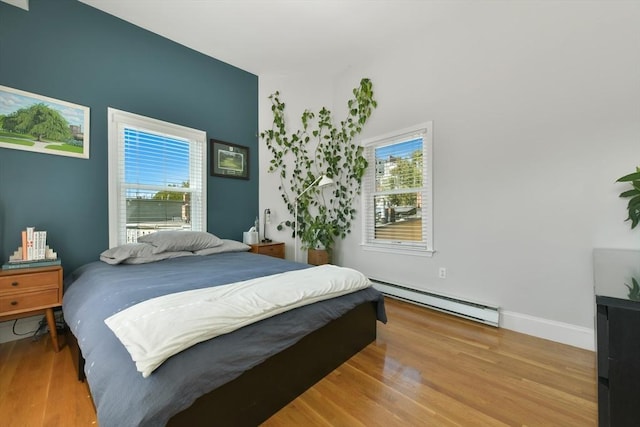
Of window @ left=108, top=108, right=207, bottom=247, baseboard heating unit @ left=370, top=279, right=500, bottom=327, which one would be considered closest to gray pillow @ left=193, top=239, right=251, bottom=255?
window @ left=108, top=108, right=207, bottom=247

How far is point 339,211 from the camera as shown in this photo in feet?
12.3

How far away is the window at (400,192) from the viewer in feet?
9.58

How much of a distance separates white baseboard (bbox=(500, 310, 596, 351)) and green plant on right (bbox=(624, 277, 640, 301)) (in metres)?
1.28

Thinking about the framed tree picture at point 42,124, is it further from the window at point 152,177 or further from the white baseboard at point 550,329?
the white baseboard at point 550,329

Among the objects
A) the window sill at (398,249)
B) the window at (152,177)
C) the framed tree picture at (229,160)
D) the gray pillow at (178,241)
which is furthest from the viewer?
the framed tree picture at (229,160)

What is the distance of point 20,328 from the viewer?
219 centimetres

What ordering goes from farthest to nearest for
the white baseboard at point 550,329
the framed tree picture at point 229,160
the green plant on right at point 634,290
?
the framed tree picture at point 229,160 → the white baseboard at point 550,329 → the green plant on right at point 634,290

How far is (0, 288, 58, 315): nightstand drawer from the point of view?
1.82 metres

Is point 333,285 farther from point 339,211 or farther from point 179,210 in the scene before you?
point 179,210

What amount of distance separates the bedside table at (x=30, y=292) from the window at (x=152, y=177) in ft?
2.32

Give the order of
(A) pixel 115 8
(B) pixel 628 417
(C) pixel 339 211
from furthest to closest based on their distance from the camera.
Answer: (C) pixel 339 211 < (A) pixel 115 8 < (B) pixel 628 417

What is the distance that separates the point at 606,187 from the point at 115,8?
461cm

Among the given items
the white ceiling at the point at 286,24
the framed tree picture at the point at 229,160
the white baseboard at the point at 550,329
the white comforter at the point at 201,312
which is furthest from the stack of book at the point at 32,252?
the white baseboard at the point at 550,329

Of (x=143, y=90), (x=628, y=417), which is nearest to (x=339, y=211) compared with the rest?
(x=143, y=90)
